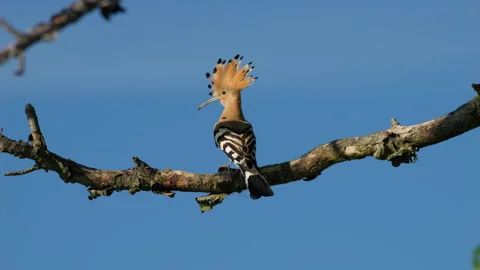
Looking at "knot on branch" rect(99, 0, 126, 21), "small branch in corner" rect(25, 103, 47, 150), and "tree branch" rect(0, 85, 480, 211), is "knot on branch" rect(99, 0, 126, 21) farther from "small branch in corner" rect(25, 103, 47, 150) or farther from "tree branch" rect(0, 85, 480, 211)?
"small branch in corner" rect(25, 103, 47, 150)

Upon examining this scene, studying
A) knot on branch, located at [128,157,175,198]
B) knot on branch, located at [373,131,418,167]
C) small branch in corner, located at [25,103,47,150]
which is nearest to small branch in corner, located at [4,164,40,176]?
small branch in corner, located at [25,103,47,150]

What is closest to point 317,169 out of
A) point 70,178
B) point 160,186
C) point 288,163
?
point 288,163

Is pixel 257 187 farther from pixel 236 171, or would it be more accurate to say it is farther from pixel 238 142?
pixel 238 142

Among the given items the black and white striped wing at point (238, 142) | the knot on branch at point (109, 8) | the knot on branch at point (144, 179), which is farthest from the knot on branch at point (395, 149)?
the knot on branch at point (109, 8)

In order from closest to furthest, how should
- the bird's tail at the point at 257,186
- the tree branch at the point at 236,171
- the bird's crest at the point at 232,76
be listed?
the tree branch at the point at 236,171 → the bird's tail at the point at 257,186 → the bird's crest at the point at 232,76

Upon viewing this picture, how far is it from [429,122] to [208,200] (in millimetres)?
1470

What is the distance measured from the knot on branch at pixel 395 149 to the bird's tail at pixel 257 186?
0.73 meters

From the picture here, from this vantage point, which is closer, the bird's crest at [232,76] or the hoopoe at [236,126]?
the hoopoe at [236,126]

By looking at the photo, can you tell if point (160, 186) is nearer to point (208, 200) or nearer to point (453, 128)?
point (208, 200)

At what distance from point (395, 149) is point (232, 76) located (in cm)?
243

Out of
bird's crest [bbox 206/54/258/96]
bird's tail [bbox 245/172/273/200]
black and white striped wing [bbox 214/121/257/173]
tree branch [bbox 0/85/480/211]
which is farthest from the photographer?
bird's crest [bbox 206/54/258/96]

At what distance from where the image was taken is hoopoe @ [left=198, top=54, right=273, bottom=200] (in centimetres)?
451

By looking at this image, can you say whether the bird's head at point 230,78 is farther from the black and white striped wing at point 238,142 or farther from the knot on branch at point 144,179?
the knot on branch at point 144,179

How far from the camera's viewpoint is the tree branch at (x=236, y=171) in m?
4.09
